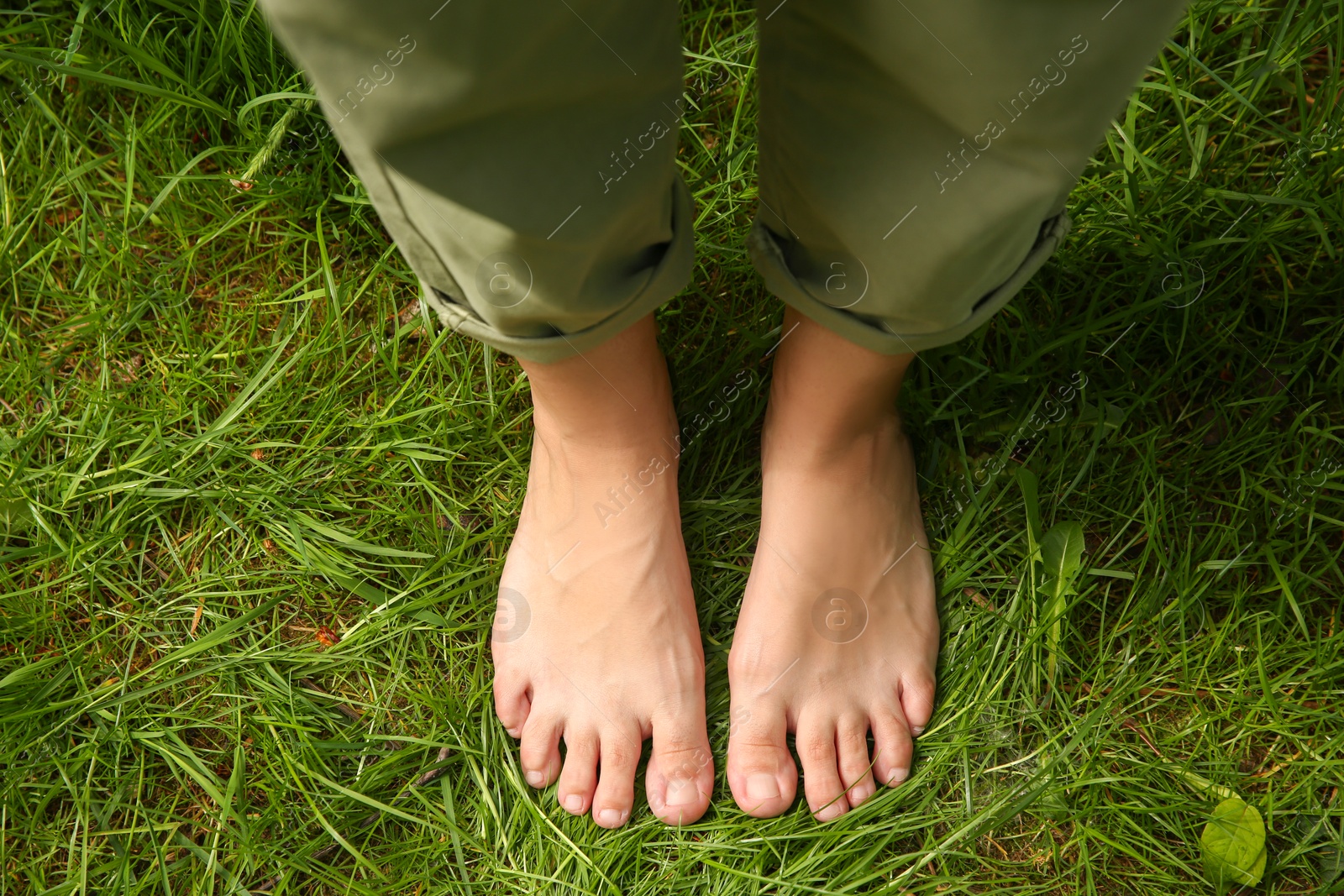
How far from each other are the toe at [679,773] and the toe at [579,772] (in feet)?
0.24

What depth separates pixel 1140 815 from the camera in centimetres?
107

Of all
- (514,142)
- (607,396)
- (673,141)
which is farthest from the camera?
(607,396)

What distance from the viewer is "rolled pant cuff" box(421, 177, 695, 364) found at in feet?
2.33

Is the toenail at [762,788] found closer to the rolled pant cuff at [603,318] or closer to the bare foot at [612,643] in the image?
the bare foot at [612,643]

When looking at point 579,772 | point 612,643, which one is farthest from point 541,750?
point 612,643

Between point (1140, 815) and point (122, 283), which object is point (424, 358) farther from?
point (1140, 815)

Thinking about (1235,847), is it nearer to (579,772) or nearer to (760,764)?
(760,764)

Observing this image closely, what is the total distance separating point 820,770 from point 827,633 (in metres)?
0.17

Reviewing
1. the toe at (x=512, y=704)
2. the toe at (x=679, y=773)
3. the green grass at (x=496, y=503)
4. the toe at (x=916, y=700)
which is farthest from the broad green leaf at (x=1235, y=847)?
the toe at (x=512, y=704)

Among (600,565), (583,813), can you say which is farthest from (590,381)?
(583,813)

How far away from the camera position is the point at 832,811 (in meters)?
1.07

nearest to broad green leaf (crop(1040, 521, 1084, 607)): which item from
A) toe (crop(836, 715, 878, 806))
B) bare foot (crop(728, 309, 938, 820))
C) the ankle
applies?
bare foot (crop(728, 309, 938, 820))

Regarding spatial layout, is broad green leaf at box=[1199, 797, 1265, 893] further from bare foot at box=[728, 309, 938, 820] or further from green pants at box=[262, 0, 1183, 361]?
green pants at box=[262, 0, 1183, 361]

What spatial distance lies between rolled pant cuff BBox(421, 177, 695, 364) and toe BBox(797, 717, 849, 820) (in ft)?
2.00
